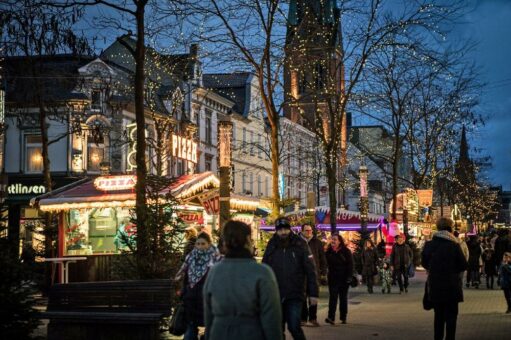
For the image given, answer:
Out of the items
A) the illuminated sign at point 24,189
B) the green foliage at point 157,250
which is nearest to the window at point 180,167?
the illuminated sign at point 24,189

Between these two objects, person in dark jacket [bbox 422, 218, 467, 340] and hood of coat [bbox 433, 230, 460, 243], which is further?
hood of coat [bbox 433, 230, 460, 243]

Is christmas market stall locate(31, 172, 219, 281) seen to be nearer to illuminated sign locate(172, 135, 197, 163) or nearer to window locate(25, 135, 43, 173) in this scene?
illuminated sign locate(172, 135, 197, 163)

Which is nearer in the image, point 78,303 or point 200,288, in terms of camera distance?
point 200,288

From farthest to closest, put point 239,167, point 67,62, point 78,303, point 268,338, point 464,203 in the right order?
1. point 464,203
2. point 239,167
3. point 67,62
4. point 78,303
5. point 268,338

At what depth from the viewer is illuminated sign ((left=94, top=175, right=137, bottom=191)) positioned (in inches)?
899

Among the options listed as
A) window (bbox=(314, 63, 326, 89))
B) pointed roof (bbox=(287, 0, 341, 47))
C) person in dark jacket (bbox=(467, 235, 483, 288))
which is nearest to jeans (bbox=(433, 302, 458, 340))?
pointed roof (bbox=(287, 0, 341, 47))

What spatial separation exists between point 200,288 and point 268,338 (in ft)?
14.5

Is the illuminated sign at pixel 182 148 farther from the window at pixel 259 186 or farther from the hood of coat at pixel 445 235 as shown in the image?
the window at pixel 259 186

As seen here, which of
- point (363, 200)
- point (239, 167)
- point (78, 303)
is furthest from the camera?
point (239, 167)

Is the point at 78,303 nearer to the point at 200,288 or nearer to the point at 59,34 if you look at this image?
the point at 200,288

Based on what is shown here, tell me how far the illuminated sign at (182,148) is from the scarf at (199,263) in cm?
1501

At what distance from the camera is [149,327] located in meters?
11.4

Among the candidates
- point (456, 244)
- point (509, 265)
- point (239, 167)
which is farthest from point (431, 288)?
point (239, 167)

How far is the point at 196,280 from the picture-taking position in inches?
385
